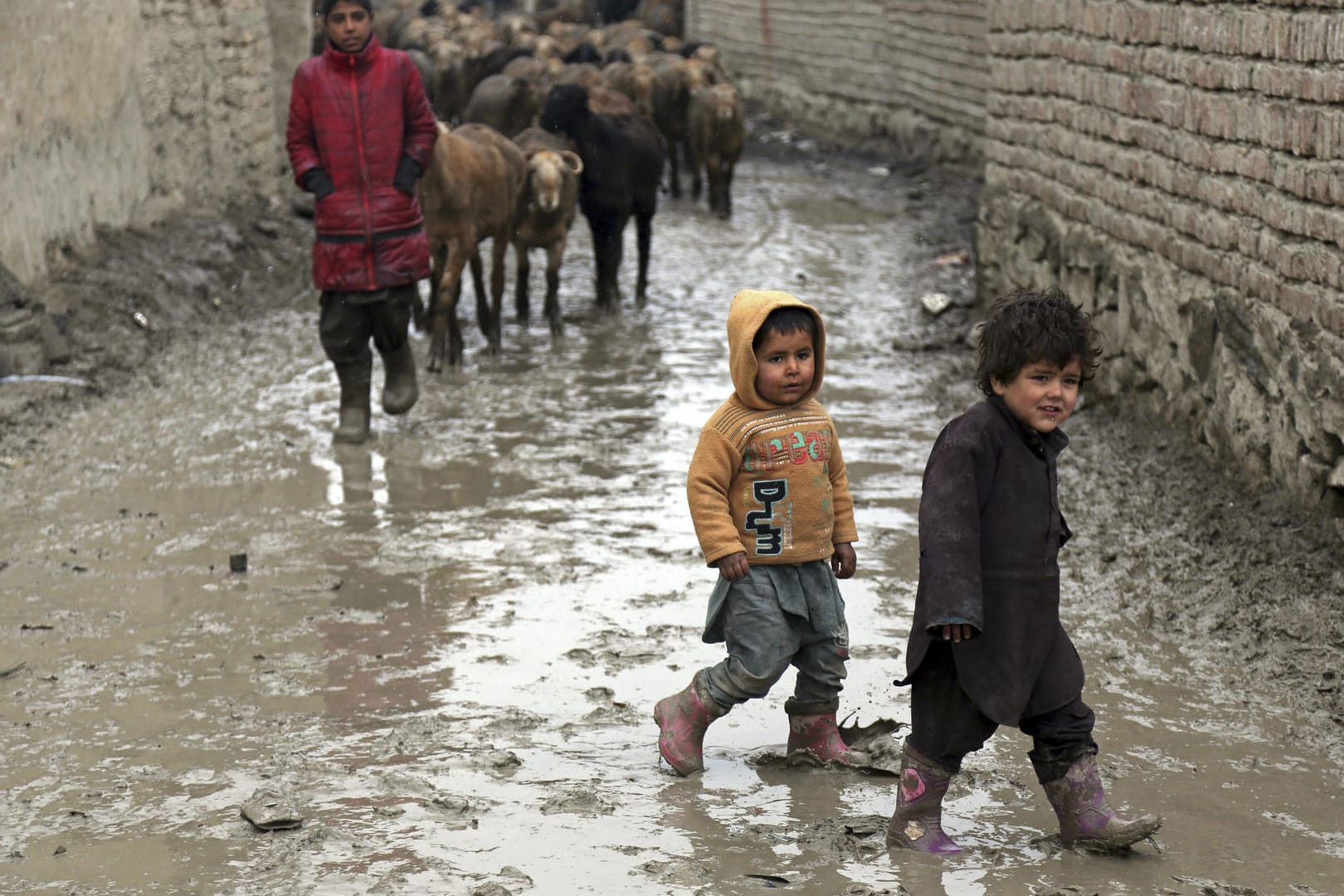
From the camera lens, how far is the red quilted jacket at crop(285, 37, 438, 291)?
7.39 meters

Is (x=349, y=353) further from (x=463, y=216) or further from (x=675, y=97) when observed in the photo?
(x=675, y=97)

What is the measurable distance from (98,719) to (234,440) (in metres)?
3.52

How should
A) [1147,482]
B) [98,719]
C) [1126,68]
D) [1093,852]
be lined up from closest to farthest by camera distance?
[1093,852]
[98,719]
[1147,482]
[1126,68]

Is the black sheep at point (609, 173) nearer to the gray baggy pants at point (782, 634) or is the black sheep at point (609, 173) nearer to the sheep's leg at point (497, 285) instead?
the sheep's leg at point (497, 285)

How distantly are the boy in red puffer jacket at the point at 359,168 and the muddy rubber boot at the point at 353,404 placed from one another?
7 cm

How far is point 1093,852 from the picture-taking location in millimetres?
3658

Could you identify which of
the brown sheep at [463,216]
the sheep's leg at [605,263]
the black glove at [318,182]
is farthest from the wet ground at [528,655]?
the sheep's leg at [605,263]

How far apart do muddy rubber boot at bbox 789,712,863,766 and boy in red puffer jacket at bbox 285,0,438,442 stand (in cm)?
404

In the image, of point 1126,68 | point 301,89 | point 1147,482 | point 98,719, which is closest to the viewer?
point 98,719

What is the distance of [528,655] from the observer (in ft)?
16.8

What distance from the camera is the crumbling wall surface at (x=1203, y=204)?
18.7 feet

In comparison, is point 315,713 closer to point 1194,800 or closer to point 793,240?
point 1194,800

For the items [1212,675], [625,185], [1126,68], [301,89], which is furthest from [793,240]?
[1212,675]

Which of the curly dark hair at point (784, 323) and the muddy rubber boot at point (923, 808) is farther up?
the curly dark hair at point (784, 323)
